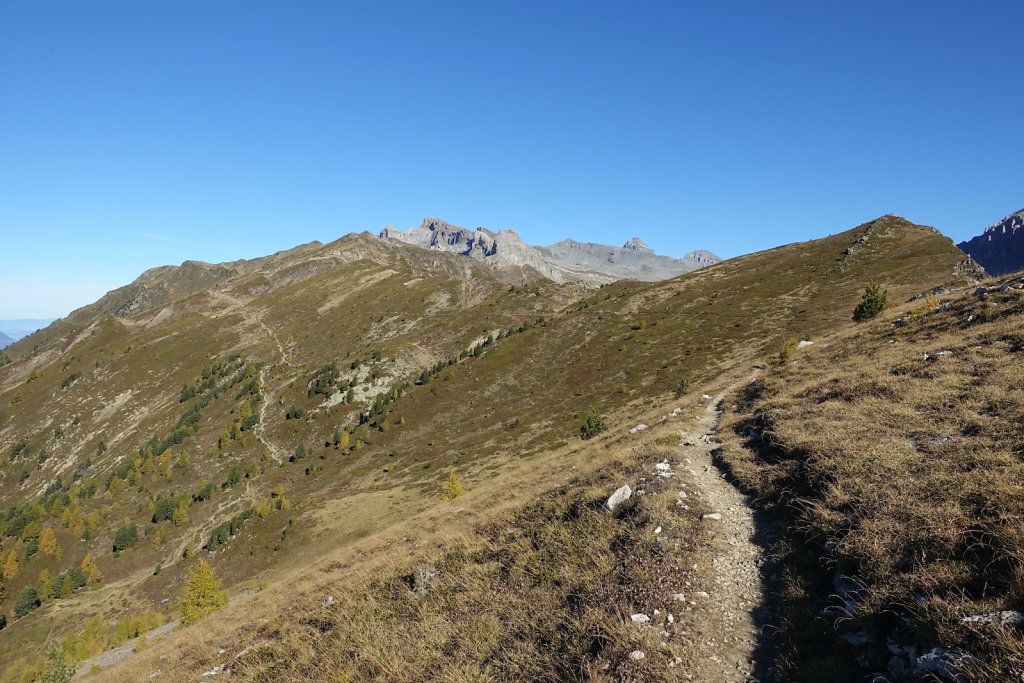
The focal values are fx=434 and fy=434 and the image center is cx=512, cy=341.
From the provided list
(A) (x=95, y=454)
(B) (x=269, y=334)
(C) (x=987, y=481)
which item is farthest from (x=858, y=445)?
(B) (x=269, y=334)

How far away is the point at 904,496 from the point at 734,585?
15.4 ft

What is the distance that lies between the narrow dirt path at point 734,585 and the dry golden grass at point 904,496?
625 millimetres

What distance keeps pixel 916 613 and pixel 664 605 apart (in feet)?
14.8

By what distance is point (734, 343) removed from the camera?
63.2 metres

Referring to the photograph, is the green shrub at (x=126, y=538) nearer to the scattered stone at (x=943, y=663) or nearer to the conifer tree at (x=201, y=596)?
the conifer tree at (x=201, y=596)

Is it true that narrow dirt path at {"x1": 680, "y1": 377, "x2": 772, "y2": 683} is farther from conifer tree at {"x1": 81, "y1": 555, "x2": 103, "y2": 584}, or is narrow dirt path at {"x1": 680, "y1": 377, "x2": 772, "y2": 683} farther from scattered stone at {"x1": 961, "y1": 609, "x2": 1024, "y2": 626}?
conifer tree at {"x1": 81, "y1": 555, "x2": 103, "y2": 584}

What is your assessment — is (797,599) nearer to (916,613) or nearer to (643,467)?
Answer: (916,613)

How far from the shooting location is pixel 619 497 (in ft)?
52.5

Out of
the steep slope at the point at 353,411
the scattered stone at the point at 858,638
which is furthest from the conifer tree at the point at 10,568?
the scattered stone at the point at 858,638

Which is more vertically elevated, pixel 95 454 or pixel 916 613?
pixel 916 613

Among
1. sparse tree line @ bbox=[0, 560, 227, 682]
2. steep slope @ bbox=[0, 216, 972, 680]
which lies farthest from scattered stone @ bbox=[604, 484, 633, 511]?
sparse tree line @ bbox=[0, 560, 227, 682]

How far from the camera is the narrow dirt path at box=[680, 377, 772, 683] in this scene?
28.2 ft

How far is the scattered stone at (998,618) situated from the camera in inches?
257

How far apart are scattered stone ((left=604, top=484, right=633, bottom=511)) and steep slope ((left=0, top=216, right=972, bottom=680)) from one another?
6.84 m
